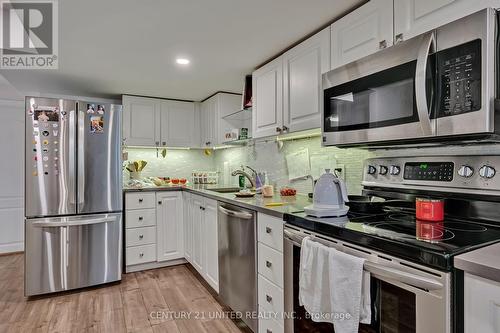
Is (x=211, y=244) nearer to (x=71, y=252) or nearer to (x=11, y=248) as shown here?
(x=71, y=252)

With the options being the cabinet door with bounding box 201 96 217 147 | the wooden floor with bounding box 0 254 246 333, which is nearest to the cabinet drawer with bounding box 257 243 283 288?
the wooden floor with bounding box 0 254 246 333

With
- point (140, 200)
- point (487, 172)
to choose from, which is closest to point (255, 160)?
point (140, 200)

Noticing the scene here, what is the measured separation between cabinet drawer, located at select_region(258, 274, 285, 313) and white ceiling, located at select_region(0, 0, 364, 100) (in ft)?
5.24

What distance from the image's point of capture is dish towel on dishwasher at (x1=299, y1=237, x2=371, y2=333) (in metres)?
1.03

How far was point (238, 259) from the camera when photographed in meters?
2.01

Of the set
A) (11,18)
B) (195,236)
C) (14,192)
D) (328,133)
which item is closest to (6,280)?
(14,192)

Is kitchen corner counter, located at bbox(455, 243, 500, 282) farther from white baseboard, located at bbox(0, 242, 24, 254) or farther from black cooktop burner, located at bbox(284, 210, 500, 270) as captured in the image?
white baseboard, located at bbox(0, 242, 24, 254)

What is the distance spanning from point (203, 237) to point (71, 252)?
120cm

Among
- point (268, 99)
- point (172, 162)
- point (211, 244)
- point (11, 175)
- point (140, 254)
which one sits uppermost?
point (268, 99)

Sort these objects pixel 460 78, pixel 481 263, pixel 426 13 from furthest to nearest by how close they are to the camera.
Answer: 1. pixel 426 13
2. pixel 460 78
3. pixel 481 263

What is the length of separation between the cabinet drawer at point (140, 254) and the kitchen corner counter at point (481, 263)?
3.02 meters

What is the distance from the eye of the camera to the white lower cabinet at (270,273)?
160cm

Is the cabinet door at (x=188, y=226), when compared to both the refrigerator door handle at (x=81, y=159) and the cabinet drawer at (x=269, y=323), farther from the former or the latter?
the cabinet drawer at (x=269, y=323)

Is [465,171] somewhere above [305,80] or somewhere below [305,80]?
below
